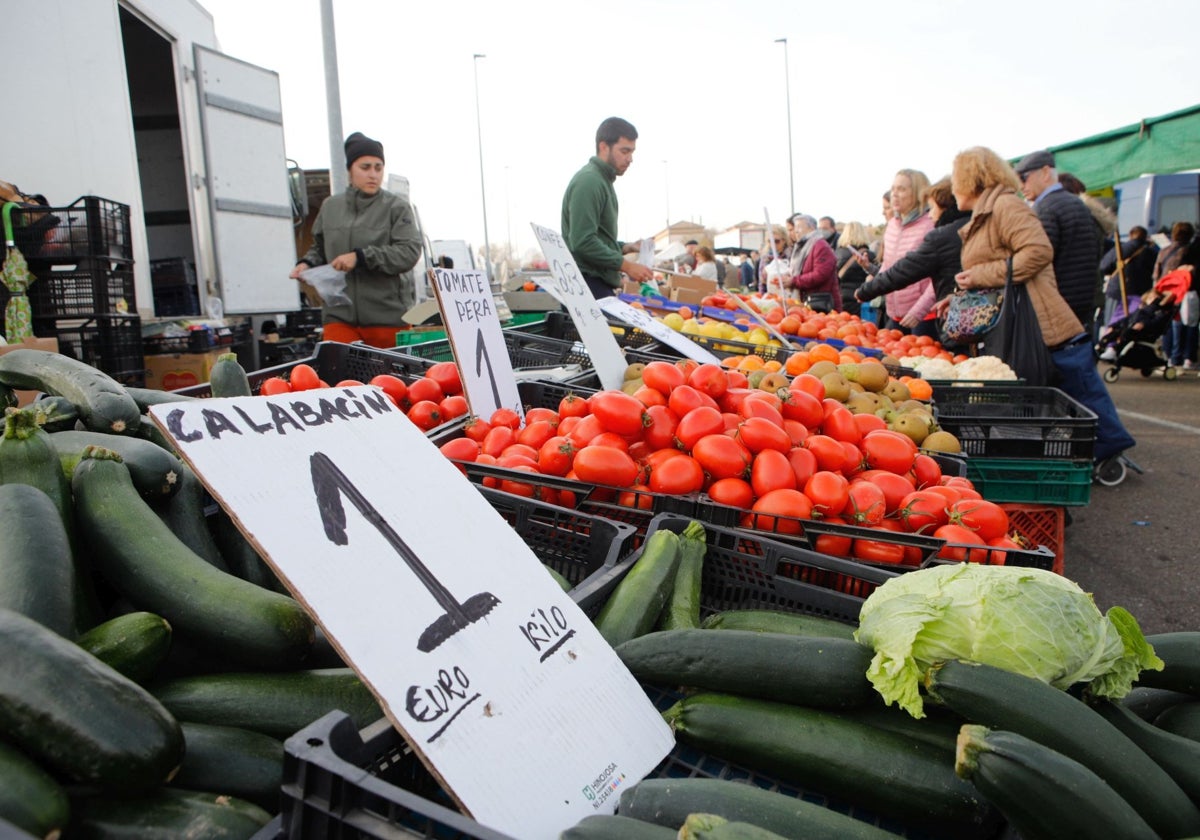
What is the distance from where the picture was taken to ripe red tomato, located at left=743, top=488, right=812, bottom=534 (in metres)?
2.00

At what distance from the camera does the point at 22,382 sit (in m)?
2.09

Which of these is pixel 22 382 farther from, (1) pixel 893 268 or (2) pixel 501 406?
(1) pixel 893 268

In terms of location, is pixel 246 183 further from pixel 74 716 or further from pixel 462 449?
pixel 74 716

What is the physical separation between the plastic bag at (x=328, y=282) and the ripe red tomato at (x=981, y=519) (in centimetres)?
407

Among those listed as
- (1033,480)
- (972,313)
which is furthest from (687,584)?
(972,313)

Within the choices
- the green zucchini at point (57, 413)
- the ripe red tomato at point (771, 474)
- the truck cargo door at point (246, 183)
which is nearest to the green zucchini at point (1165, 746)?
the ripe red tomato at point (771, 474)

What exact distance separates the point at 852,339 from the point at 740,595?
458 cm

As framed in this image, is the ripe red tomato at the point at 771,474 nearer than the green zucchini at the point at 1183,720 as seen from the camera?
No

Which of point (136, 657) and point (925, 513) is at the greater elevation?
point (136, 657)

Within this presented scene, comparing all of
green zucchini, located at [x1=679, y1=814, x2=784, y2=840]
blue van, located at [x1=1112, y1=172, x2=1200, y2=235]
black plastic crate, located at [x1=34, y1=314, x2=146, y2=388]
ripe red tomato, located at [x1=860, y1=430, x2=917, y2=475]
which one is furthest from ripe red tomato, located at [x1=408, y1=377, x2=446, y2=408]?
blue van, located at [x1=1112, y1=172, x2=1200, y2=235]

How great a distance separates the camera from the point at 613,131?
5.36 m

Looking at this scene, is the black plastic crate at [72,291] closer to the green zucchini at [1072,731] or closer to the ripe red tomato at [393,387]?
the ripe red tomato at [393,387]

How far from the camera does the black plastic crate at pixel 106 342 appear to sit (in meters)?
5.63

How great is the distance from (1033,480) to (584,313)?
2077mm
